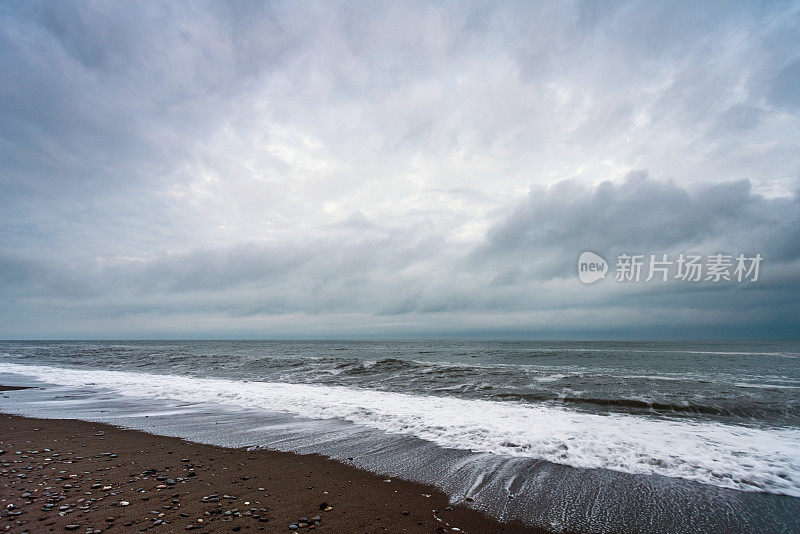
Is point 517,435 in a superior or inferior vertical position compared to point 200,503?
inferior

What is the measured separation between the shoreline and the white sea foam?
3.38 m

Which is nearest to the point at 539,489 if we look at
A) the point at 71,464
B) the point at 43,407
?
the point at 71,464

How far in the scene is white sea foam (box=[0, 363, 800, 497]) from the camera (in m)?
7.18

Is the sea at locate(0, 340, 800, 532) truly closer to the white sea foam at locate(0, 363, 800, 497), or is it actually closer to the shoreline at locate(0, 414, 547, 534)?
the white sea foam at locate(0, 363, 800, 497)

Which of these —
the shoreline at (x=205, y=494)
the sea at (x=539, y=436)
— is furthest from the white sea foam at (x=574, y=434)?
the shoreline at (x=205, y=494)

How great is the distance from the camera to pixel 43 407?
1263cm

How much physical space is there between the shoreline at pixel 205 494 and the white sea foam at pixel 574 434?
11.1 ft

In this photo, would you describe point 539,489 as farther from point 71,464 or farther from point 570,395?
point 570,395

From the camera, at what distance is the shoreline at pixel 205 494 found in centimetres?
457

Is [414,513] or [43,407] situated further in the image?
[43,407]

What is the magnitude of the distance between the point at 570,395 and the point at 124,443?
1671 centimetres

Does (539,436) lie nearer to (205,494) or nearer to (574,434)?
(574,434)

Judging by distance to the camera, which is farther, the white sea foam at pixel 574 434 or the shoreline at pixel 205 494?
the white sea foam at pixel 574 434

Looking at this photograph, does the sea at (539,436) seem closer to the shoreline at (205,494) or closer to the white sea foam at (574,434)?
the white sea foam at (574,434)
